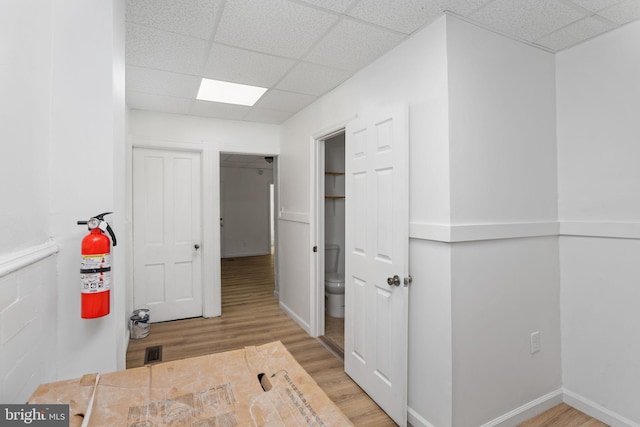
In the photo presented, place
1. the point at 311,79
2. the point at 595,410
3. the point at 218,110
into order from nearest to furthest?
the point at 595,410
the point at 311,79
the point at 218,110

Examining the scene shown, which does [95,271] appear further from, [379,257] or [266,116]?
[266,116]

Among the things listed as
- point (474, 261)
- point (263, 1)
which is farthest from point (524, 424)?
point (263, 1)

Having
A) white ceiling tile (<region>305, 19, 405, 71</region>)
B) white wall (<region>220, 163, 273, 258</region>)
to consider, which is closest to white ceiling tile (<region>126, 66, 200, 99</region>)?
white ceiling tile (<region>305, 19, 405, 71</region>)

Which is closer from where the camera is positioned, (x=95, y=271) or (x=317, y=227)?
(x=95, y=271)

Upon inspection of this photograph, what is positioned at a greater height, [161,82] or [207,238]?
[161,82]

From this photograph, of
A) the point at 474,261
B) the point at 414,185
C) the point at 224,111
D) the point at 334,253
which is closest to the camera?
the point at 474,261

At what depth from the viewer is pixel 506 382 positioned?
194cm

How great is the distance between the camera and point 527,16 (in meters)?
1.75

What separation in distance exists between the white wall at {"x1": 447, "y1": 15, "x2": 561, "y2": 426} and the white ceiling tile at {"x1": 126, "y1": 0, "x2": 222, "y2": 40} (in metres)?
1.37

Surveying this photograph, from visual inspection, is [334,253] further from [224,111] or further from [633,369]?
[633,369]

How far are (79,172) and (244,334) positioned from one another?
261cm

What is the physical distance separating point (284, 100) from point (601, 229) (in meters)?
2.81

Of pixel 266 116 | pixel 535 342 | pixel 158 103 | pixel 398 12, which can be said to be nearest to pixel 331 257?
pixel 266 116

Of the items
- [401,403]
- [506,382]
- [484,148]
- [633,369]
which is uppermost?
[484,148]
